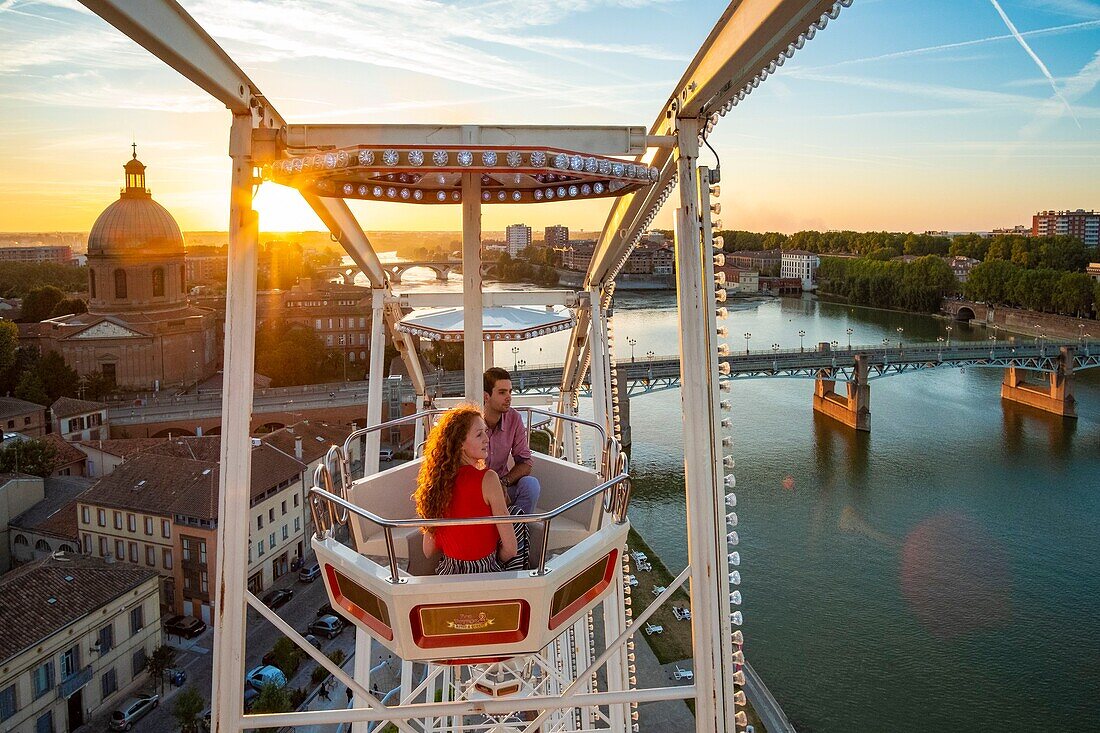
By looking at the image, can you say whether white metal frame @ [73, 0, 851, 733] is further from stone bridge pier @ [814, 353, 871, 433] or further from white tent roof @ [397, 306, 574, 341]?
stone bridge pier @ [814, 353, 871, 433]

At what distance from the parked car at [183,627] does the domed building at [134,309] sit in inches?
645

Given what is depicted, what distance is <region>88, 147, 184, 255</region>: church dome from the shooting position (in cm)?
2747

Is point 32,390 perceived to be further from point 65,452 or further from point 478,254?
point 478,254

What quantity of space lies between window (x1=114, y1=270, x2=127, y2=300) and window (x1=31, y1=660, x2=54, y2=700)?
20621 millimetres

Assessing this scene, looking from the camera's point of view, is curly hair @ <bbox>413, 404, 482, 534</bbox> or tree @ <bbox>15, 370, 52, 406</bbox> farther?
tree @ <bbox>15, 370, 52, 406</bbox>

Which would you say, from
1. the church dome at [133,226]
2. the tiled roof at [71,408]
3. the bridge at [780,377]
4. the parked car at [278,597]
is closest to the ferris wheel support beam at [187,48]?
the parked car at [278,597]

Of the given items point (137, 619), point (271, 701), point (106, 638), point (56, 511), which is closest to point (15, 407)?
point (56, 511)

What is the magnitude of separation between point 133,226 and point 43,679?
20585 millimetres

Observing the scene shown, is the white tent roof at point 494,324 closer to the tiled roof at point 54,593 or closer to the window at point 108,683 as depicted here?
the tiled roof at point 54,593

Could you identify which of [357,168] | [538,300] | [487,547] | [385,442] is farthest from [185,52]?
[385,442]

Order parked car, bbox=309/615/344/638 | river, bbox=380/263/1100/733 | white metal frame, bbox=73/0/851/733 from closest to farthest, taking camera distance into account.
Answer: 1. white metal frame, bbox=73/0/851/733
2. river, bbox=380/263/1100/733
3. parked car, bbox=309/615/344/638

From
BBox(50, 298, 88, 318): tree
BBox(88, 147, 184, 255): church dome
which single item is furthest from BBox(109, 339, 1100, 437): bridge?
BBox(50, 298, 88, 318): tree

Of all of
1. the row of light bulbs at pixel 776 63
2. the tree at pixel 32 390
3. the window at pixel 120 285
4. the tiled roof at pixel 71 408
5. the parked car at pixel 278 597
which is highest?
the window at pixel 120 285

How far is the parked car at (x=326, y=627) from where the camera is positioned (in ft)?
41.1
